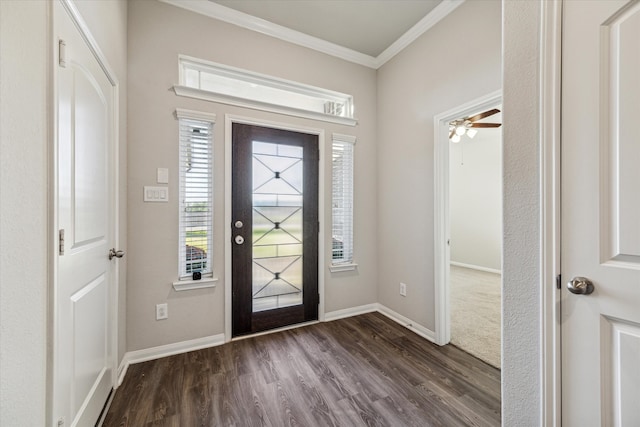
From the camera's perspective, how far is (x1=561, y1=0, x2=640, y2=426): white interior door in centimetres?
83

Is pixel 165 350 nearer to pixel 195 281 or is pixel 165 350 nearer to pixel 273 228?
pixel 195 281

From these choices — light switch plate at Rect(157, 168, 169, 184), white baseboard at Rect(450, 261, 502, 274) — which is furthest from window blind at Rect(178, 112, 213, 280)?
white baseboard at Rect(450, 261, 502, 274)

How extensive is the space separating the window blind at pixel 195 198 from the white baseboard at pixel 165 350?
558mm

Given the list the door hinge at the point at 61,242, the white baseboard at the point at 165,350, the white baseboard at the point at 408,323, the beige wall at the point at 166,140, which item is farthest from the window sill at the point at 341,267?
the door hinge at the point at 61,242

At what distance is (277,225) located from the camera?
2529mm

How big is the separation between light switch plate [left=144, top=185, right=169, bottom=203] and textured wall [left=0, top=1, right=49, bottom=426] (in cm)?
117

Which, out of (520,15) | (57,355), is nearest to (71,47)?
(57,355)

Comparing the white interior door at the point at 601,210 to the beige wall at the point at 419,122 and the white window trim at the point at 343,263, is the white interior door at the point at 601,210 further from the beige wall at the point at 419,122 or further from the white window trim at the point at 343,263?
the white window trim at the point at 343,263

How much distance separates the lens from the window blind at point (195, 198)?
2164mm

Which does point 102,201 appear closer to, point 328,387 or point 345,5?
point 328,387

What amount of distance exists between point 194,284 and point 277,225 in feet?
2.92

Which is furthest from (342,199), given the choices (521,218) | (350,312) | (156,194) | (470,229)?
(470,229)

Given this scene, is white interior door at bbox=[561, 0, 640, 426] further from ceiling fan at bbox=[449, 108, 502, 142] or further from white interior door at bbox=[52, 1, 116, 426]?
ceiling fan at bbox=[449, 108, 502, 142]

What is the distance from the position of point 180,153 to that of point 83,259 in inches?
46.4
